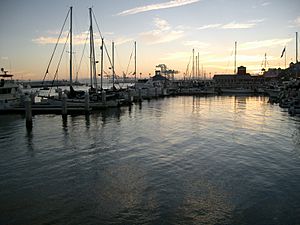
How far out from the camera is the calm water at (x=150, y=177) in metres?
10.1

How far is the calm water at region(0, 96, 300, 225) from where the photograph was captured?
10.1m

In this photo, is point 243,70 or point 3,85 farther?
point 243,70

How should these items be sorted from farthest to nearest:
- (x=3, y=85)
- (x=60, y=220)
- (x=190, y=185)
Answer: (x=3, y=85) → (x=190, y=185) → (x=60, y=220)

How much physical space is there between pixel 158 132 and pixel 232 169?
11538 millimetres

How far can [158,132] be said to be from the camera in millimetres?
25922

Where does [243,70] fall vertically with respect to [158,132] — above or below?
above

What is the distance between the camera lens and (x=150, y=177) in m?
13.8

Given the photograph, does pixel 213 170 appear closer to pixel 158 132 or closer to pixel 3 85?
pixel 158 132

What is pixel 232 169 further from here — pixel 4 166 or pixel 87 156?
pixel 4 166

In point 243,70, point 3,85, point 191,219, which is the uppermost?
point 243,70

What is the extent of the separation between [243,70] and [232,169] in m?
128

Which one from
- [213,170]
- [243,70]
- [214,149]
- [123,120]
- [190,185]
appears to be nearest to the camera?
[190,185]

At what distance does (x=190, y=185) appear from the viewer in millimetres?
12766

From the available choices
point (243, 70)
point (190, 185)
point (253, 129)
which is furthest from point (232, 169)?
point (243, 70)
